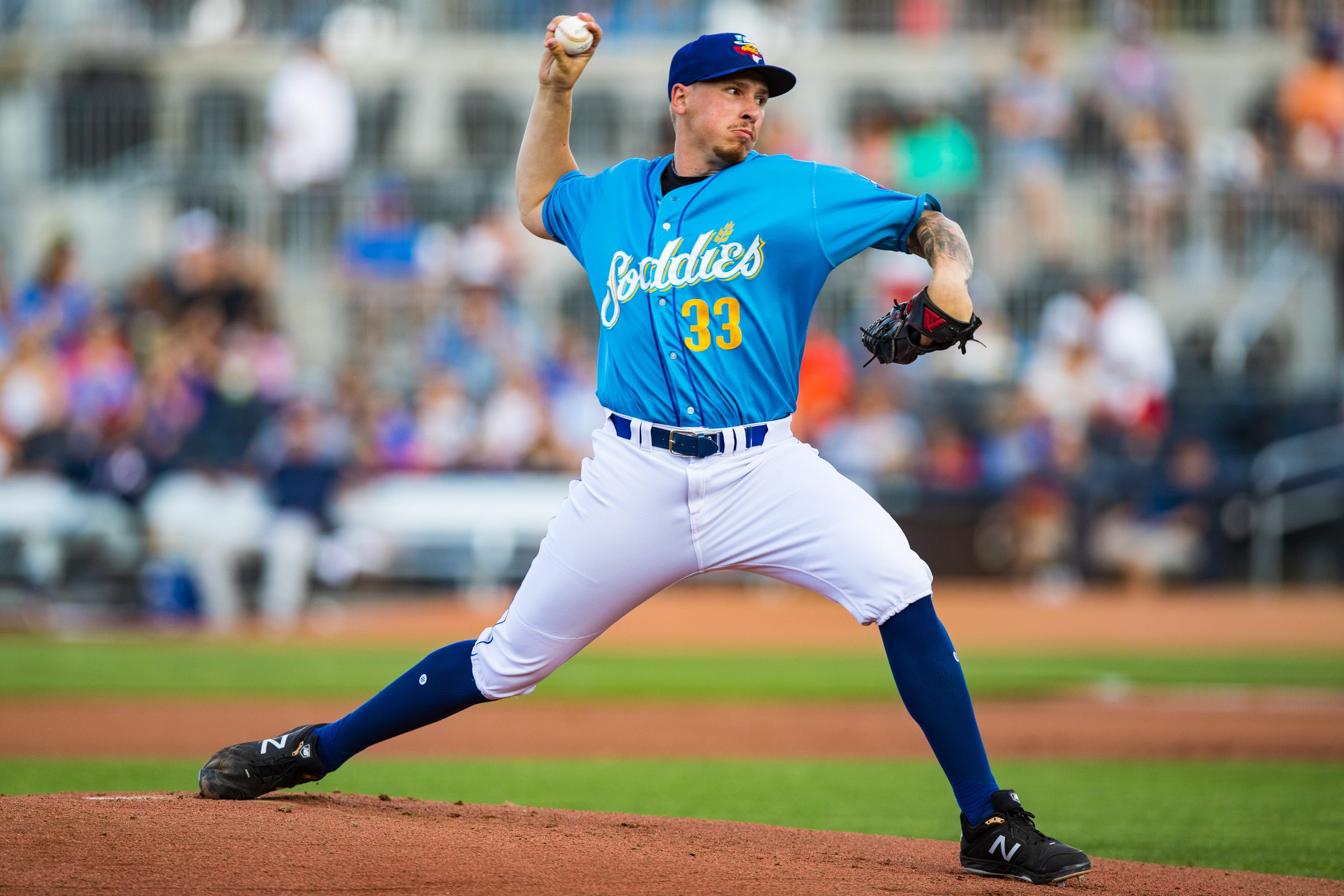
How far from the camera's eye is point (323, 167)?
16.6m

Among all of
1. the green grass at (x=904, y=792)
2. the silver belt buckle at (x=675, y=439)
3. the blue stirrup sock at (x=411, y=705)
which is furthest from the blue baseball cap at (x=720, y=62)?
the green grass at (x=904, y=792)

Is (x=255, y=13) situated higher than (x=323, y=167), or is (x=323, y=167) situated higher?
(x=255, y=13)

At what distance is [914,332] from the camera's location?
3.83m

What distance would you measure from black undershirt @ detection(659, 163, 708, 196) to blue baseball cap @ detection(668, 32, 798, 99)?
218 mm

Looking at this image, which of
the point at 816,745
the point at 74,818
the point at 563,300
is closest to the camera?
the point at 74,818

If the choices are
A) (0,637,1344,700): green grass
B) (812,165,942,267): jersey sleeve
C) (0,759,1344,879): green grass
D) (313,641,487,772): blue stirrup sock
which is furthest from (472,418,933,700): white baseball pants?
(0,637,1344,700): green grass

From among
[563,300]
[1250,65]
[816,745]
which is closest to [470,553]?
[563,300]

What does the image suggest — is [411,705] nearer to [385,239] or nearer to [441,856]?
[441,856]

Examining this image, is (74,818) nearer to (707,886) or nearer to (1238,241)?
(707,886)

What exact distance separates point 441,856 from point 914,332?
5.76ft

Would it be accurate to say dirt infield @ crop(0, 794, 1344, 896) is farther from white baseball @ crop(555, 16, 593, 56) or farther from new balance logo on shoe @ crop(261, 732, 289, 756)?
white baseball @ crop(555, 16, 593, 56)

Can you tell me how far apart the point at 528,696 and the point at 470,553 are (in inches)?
167

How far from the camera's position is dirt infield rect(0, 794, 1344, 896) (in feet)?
11.5

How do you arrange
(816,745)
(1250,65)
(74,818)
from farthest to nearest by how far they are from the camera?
(1250,65) → (816,745) → (74,818)
